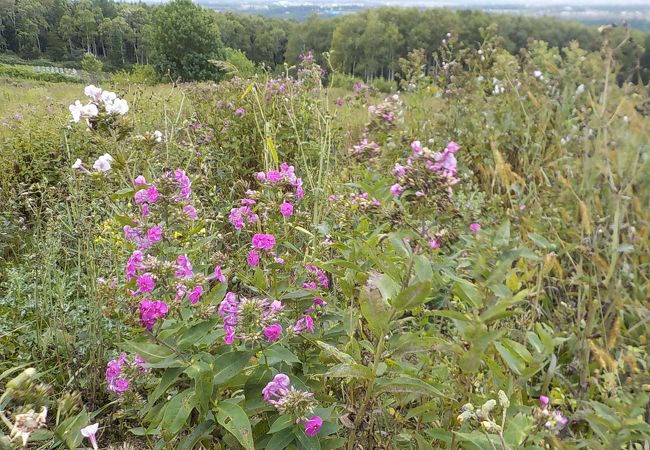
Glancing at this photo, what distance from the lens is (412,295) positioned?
1025mm

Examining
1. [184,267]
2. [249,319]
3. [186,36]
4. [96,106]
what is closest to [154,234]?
[184,267]

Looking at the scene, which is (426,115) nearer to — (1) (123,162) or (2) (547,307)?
(2) (547,307)

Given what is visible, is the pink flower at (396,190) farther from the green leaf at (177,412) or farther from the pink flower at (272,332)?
the green leaf at (177,412)

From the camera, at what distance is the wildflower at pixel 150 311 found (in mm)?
1267

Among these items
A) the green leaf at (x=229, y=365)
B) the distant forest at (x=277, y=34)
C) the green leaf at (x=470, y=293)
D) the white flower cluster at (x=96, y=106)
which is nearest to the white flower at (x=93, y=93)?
the white flower cluster at (x=96, y=106)

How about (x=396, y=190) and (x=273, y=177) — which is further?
(x=273, y=177)

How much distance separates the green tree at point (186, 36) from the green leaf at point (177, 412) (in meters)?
35.8

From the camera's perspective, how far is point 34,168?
4324mm

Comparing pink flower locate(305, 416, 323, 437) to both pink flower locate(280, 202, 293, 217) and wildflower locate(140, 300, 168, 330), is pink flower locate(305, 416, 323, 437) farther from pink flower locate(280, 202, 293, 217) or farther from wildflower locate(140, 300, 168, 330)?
pink flower locate(280, 202, 293, 217)

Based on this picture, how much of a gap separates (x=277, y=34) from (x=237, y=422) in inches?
1533

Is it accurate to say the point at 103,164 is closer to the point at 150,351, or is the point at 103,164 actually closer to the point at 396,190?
the point at 150,351

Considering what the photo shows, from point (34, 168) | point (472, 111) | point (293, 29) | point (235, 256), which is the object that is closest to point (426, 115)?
point (472, 111)

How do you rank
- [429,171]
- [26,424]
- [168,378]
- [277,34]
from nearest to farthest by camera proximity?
[26,424], [168,378], [429,171], [277,34]

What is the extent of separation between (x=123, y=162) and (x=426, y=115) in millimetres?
3863
